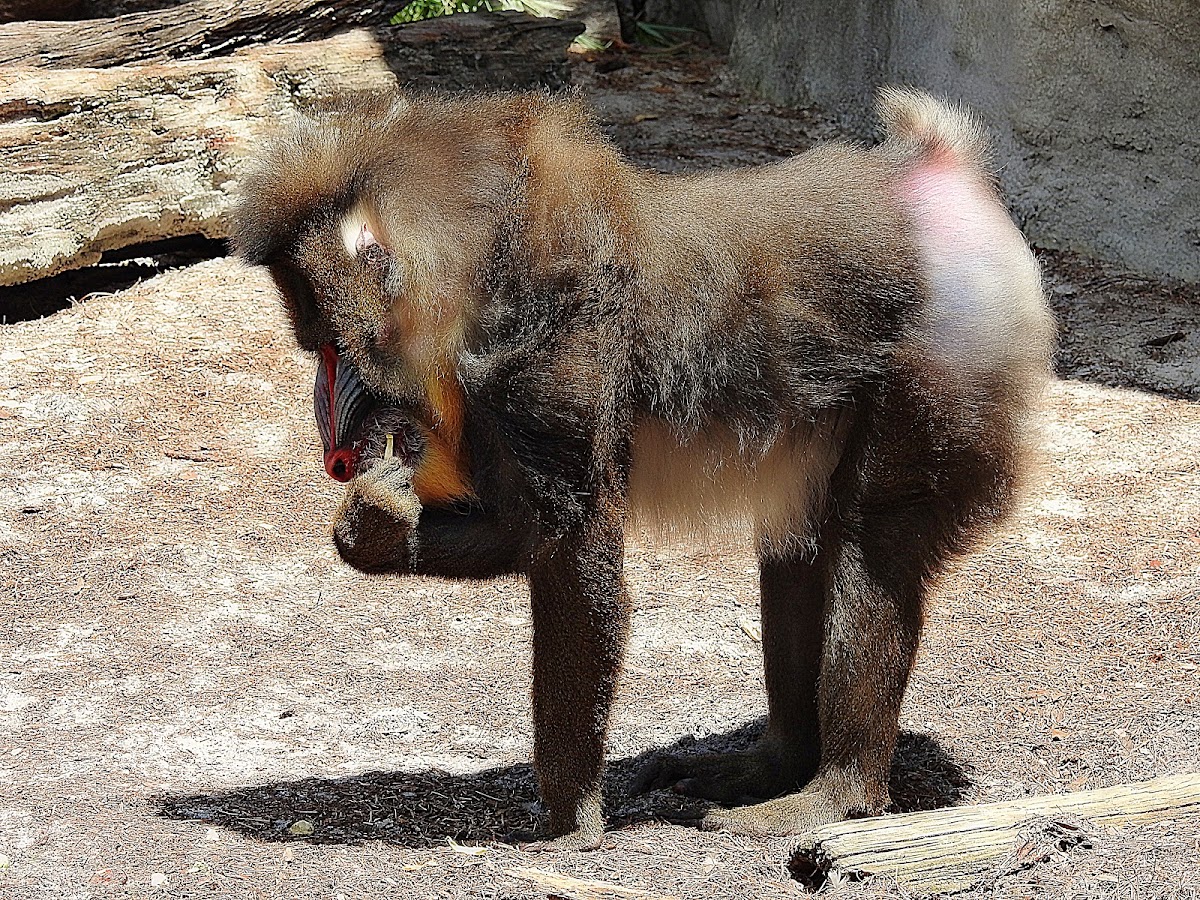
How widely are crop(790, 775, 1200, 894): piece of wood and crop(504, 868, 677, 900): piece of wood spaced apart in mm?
437

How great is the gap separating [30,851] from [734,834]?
6.29ft

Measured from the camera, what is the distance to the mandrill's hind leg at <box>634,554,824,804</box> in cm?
426

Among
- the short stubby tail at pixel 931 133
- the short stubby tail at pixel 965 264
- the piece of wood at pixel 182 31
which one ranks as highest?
the short stubby tail at pixel 931 133

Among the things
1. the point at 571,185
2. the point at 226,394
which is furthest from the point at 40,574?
the point at 571,185

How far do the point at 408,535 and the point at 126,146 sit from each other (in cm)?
527

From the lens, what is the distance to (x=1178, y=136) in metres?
8.30

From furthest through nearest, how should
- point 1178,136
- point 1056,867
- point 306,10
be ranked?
point 306,10
point 1178,136
point 1056,867

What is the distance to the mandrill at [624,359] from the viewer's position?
3.53 m

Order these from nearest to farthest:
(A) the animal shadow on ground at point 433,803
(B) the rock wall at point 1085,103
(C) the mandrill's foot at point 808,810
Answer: (C) the mandrill's foot at point 808,810 < (A) the animal shadow on ground at point 433,803 < (B) the rock wall at point 1085,103

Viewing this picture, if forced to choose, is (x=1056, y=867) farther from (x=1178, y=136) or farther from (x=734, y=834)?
(x=1178, y=136)

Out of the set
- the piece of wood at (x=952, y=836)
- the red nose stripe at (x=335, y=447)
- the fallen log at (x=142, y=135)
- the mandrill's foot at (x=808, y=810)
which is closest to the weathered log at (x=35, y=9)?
the fallen log at (x=142, y=135)

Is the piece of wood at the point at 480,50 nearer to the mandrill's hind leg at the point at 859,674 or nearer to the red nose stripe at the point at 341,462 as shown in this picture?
the red nose stripe at the point at 341,462

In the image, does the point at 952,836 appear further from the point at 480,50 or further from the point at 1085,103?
the point at 480,50

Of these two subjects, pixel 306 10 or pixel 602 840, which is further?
pixel 306 10
